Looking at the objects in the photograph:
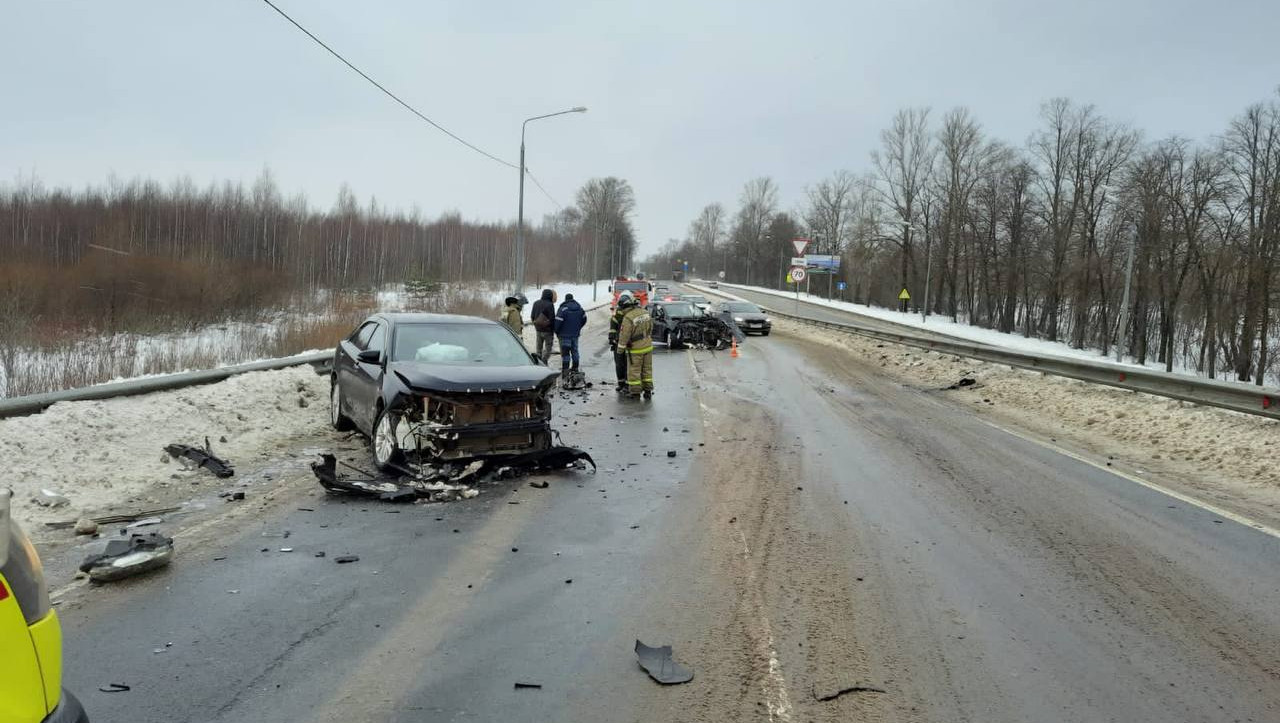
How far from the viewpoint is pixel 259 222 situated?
212 feet

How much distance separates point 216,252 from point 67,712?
60.5m

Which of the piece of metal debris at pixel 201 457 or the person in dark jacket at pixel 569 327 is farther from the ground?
the person in dark jacket at pixel 569 327

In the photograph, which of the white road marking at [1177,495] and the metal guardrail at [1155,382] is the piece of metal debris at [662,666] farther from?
the metal guardrail at [1155,382]

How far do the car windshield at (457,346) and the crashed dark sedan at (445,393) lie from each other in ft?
0.04

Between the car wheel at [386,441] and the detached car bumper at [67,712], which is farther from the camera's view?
the car wheel at [386,441]

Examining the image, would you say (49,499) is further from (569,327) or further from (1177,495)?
(569,327)

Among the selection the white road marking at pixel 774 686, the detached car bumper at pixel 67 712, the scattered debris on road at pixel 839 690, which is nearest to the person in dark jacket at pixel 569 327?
the white road marking at pixel 774 686

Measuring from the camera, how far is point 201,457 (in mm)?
7695

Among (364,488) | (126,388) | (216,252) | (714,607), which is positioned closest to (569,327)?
(126,388)

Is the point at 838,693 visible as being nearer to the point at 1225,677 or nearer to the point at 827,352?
the point at 1225,677

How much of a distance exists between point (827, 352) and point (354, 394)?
18.8 m

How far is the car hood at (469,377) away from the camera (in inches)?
288

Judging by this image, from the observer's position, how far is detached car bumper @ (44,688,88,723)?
6.32ft

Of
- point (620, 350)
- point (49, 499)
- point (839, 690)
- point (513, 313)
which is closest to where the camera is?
point (839, 690)
